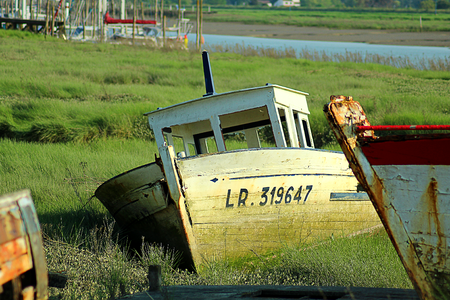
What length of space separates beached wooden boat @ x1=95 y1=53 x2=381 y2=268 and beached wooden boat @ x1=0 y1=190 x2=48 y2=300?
98.4 inches

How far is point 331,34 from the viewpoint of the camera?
4959cm

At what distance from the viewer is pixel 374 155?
3125 mm

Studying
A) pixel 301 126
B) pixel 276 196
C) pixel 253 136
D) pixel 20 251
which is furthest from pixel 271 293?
pixel 253 136

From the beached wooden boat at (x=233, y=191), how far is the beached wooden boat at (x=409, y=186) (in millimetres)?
1835

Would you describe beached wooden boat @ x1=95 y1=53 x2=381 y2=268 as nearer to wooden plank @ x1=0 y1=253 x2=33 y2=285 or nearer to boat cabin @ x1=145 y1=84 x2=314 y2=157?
boat cabin @ x1=145 y1=84 x2=314 y2=157

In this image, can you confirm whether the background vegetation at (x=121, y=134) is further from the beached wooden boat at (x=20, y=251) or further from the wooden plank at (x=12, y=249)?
the wooden plank at (x=12, y=249)

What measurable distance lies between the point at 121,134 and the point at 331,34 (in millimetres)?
43602

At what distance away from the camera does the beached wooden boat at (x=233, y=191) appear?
489cm

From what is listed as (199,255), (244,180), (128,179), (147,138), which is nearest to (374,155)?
(244,180)

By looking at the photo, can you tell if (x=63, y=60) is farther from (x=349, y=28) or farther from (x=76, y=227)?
(x=349, y=28)

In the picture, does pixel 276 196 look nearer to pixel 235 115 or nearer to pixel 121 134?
pixel 235 115

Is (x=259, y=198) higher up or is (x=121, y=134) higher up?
(x=259, y=198)

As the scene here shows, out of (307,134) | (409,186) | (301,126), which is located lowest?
(307,134)

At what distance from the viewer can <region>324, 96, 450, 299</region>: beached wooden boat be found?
3002 millimetres
